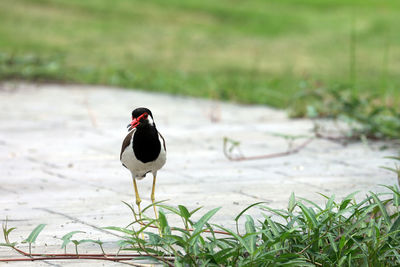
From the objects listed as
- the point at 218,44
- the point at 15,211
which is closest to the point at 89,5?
the point at 218,44

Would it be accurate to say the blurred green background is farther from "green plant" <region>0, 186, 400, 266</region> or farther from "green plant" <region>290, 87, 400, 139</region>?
"green plant" <region>0, 186, 400, 266</region>

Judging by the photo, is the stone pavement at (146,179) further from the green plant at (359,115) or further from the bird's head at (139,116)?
the bird's head at (139,116)

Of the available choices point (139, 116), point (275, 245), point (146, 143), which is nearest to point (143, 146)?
point (146, 143)

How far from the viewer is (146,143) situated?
3893 millimetres

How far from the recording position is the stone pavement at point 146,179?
14.8 feet

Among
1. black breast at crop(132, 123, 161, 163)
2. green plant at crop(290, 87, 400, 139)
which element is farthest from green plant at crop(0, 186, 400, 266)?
green plant at crop(290, 87, 400, 139)

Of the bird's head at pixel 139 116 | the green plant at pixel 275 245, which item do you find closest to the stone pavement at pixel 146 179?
the green plant at pixel 275 245

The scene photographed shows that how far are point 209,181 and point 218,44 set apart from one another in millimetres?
8029

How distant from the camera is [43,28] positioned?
1348 cm

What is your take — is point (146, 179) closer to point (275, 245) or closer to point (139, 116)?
point (139, 116)

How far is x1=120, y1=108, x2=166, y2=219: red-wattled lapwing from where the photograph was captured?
3.80 meters

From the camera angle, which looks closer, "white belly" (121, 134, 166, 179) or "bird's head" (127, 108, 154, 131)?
"bird's head" (127, 108, 154, 131)

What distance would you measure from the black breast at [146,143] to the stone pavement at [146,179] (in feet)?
1.55

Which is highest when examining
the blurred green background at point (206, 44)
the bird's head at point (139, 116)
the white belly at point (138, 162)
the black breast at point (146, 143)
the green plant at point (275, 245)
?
the blurred green background at point (206, 44)
